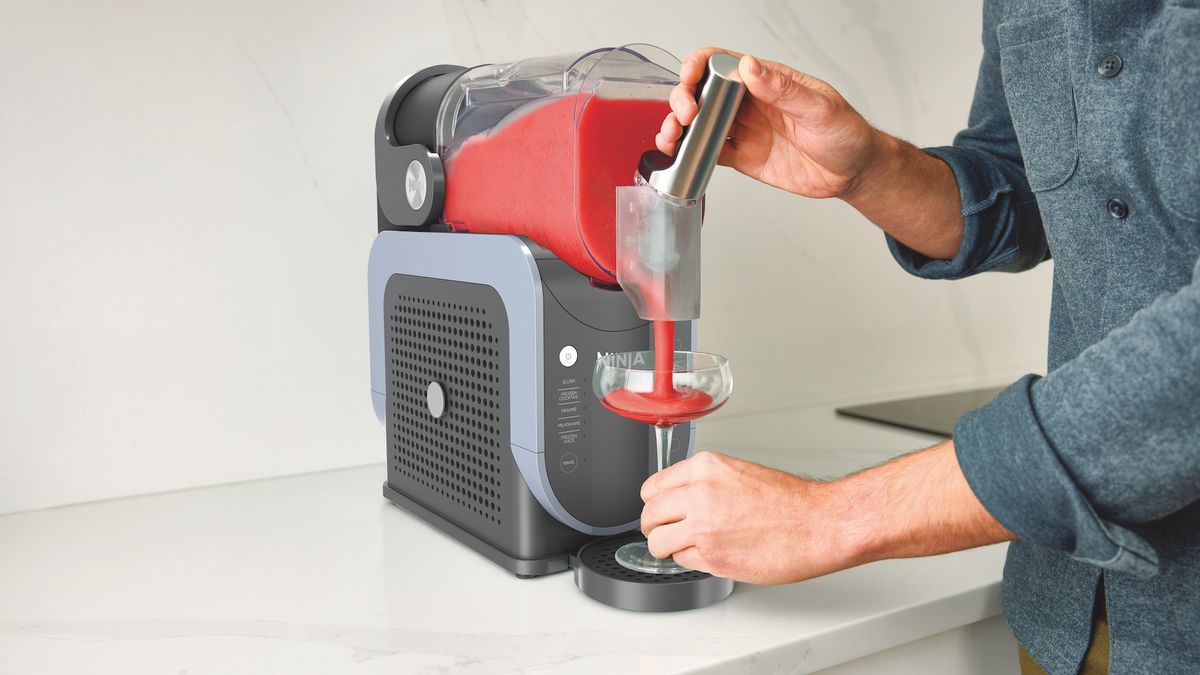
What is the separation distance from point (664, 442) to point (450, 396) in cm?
24

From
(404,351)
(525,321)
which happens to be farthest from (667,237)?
(404,351)

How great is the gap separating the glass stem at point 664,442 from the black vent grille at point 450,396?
0.47ft

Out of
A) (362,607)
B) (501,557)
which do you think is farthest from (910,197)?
(362,607)

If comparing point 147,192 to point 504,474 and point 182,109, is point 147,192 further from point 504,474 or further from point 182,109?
point 504,474

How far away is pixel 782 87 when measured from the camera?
2.50ft

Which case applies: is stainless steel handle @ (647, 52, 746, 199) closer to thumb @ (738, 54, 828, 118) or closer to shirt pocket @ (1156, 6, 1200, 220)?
thumb @ (738, 54, 828, 118)

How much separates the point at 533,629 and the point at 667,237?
13.0 inches

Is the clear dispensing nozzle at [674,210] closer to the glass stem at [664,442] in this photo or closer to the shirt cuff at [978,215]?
the glass stem at [664,442]

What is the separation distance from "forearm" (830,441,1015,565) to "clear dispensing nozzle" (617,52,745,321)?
0.65 feet

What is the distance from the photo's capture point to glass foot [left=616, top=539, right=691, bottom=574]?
2.70 feet

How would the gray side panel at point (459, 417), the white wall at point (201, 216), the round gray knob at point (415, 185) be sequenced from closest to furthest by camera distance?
the gray side panel at point (459, 417) → the round gray knob at point (415, 185) → the white wall at point (201, 216)

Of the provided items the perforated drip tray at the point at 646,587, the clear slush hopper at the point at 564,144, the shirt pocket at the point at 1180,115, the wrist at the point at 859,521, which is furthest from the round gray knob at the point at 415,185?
the shirt pocket at the point at 1180,115

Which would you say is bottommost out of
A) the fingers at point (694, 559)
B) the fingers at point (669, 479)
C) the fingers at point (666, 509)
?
the fingers at point (694, 559)

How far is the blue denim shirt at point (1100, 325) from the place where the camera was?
55 cm
